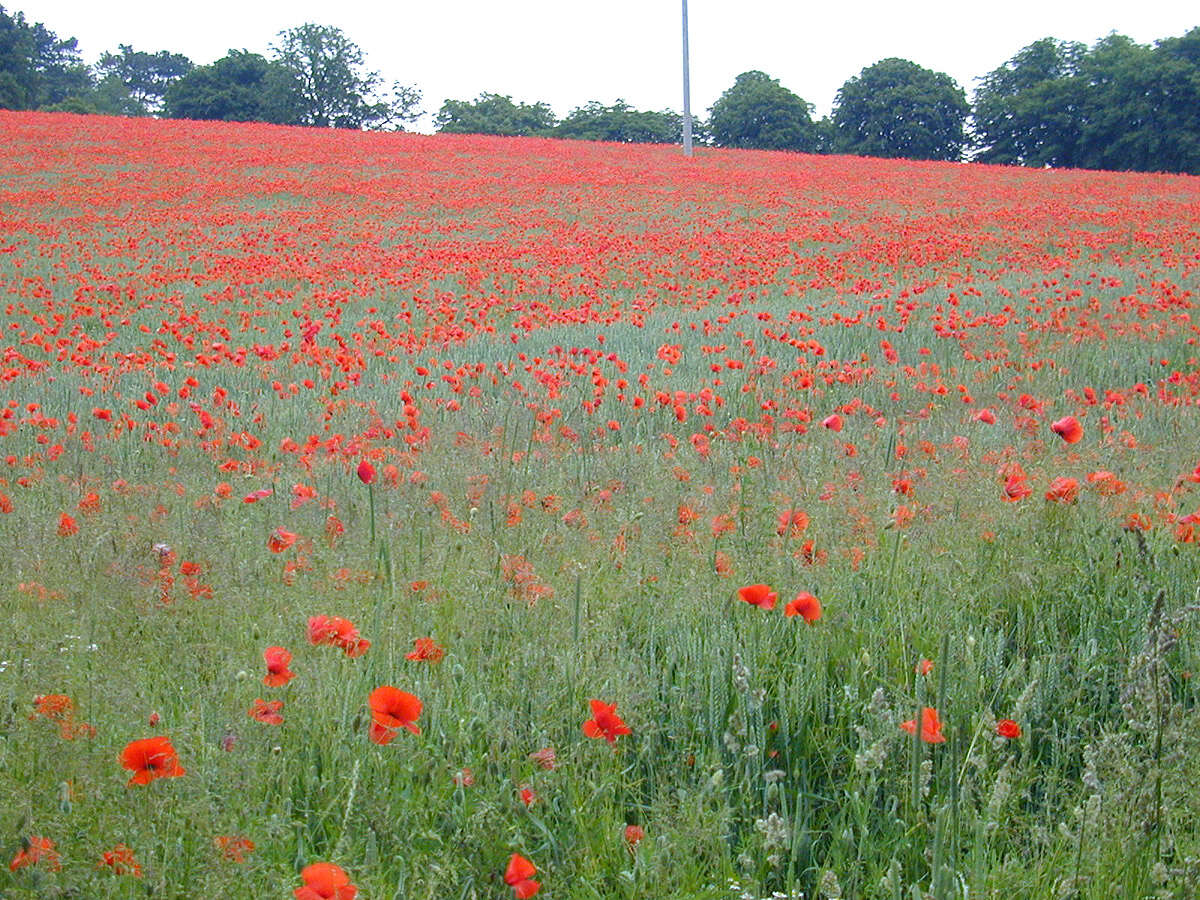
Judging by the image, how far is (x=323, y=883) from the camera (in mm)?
1363

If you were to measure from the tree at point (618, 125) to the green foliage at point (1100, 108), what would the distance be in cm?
1431

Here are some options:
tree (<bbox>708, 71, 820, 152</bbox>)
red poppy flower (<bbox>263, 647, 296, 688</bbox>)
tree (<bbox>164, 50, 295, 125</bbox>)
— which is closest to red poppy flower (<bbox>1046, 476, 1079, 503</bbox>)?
red poppy flower (<bbox>263, 647, 296, 688</bbox>)

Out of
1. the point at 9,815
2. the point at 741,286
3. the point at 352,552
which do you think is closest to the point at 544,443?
the point at 352,552

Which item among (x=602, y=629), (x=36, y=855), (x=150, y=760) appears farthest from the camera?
(x=602, y=629)

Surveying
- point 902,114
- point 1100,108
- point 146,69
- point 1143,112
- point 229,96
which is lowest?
point 1143,112

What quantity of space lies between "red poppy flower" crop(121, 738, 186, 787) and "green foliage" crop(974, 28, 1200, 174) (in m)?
47.9

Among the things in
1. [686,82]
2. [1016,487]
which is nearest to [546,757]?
[1016,487]

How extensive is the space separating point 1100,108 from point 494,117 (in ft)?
87.8

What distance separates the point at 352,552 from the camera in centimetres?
291

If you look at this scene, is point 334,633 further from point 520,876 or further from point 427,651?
point 520,876

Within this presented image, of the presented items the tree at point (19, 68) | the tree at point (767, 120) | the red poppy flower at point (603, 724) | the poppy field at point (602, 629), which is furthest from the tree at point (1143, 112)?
the red poppy flower at point (603, 724)

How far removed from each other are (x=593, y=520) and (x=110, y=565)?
4.53 ft

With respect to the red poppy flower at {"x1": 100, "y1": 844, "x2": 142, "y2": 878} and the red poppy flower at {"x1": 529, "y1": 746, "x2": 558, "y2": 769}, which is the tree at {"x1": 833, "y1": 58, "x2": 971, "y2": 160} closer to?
the red poppy flower at {"x1": 529, "y1": 746, "x2": 558, "y2": 769}

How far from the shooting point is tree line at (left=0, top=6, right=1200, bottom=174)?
1715 inches
